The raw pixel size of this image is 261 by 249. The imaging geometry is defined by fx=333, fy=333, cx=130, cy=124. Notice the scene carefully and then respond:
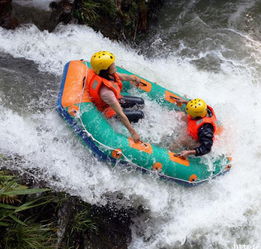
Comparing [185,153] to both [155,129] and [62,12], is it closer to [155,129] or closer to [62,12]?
[155,129]

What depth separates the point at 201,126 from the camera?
5.22 m

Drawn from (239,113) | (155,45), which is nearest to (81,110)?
(239,113)

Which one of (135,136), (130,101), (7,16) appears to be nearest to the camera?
(135,136)

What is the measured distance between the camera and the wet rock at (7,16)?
243 inches

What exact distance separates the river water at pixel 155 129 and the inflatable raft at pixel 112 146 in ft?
0.64

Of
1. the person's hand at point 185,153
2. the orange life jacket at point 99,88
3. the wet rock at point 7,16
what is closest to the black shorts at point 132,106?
the orange life jacket at point 99,88

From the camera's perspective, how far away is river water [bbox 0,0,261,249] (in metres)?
4.93

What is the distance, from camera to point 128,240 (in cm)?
486

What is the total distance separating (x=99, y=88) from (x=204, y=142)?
1.80 metres

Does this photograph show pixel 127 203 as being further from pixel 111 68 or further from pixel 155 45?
pixel 155 45

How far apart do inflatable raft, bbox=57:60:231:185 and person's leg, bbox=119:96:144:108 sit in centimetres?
46

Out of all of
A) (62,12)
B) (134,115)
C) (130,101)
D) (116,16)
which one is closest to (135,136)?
(134,115)

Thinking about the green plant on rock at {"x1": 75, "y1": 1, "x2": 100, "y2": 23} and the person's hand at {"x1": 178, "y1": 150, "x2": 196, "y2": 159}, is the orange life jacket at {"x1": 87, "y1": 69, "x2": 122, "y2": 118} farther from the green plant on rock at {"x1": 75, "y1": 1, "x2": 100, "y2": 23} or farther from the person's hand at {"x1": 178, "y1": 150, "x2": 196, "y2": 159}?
the green plant on rock at {"x1": 75, "y1": 1, "x2": 100, "y2": 23}

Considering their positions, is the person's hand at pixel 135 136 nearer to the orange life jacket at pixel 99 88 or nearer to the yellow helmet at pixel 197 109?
the orange life jacket at pixel 99 88
